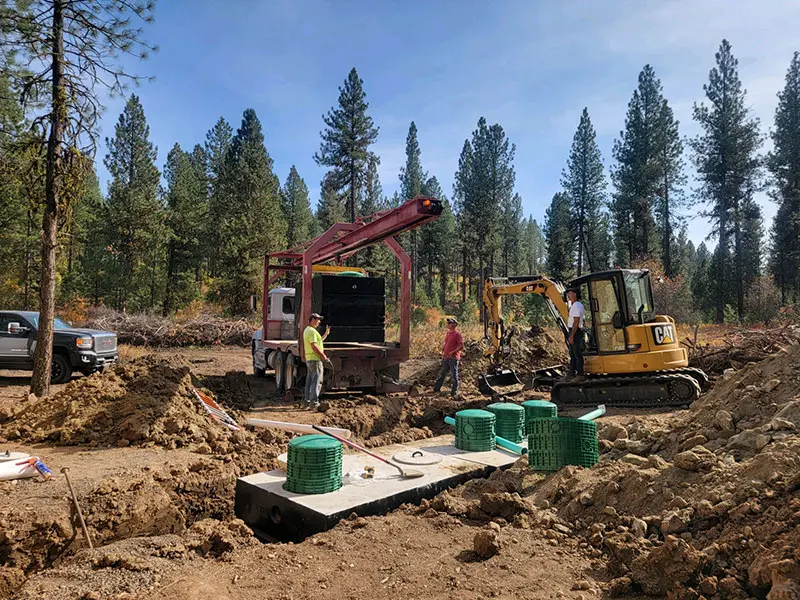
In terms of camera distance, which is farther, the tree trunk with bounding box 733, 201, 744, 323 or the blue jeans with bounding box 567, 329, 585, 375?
the tree trunk with bounding box 733, 201, 744, 323

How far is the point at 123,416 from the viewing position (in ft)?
25.0

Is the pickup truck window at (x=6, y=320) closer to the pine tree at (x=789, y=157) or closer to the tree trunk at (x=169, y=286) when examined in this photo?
the tree trunk at (x=169, y=286)

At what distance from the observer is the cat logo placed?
10328mm

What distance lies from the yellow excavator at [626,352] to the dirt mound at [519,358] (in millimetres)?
3459

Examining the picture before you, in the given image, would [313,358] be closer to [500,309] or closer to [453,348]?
[453,348]

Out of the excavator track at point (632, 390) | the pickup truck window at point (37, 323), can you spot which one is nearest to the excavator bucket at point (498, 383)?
the excavator track at point (632, 390)

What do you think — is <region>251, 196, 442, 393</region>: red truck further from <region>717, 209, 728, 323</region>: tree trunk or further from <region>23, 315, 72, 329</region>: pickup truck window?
<region>717, 209, 728, 323</region>: tree trunk

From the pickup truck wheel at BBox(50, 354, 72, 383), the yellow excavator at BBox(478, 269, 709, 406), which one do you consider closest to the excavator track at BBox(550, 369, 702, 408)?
the yellow excavator at BBox(478, 269, 709, 406)

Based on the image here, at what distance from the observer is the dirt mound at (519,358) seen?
48.6 feet

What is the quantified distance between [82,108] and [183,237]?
89.0ft

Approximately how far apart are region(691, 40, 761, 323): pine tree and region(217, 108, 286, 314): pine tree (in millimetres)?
28972

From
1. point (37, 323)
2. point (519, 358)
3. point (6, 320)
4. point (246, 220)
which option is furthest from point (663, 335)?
point (246, 220)

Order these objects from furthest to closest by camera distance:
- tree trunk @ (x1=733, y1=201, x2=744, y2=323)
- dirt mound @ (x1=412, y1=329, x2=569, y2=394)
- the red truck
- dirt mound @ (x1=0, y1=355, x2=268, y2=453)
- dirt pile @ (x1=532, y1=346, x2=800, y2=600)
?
tree trunk @ (x1=733, y1=201, x2=744, y2=323) → dirt mound @ (x1=412, y1=329, x2=569, y2=394) → the red truck → dirt mound @ (x1=0, y1=355, x2=268, y2=453) → dirt pile @ (x1=532, y1=346, x2=800, y2=600)

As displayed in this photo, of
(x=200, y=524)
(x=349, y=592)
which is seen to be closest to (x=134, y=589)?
(x=200, y=524)
